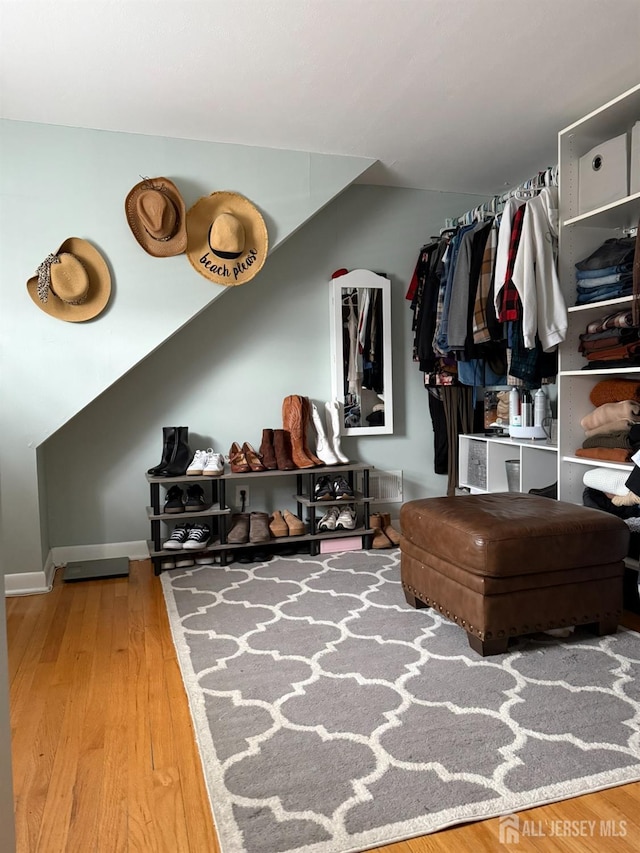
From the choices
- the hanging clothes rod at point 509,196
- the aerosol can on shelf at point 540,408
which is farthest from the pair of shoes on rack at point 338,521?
the hanging clothes rod at point 509,196

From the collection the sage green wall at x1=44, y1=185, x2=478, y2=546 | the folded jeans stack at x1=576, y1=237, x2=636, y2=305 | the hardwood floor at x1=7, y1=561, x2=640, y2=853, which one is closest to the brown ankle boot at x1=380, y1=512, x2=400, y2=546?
the sage green wall at x1=44, y1=185, x2=478, y2=546

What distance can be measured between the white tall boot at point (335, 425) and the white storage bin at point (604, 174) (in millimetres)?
1784

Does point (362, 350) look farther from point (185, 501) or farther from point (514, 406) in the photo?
point (185, 501)

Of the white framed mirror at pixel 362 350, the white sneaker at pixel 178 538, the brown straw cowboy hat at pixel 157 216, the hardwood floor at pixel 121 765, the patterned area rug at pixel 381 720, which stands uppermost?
the brown straw cowboy hat at pixel 157 216

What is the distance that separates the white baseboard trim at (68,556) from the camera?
3.10 metres

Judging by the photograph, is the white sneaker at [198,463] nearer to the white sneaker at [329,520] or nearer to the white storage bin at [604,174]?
the white sneaker at [329,520]

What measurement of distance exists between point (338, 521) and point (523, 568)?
166cm

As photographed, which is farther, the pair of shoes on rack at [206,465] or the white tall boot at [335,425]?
the white tall boot at [335,425]

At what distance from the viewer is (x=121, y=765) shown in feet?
5.28

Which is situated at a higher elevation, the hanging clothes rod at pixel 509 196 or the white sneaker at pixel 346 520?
the hanging clothes rod at pixel 509 196

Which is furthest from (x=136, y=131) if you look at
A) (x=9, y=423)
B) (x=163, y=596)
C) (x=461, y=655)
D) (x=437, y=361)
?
(x=461, y=655)

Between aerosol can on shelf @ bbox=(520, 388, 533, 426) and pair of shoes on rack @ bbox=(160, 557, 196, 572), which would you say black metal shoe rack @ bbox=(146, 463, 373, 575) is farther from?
aerosol can on shelf @ bbox=(520, 388, 533, 426)

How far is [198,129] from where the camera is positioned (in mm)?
3148

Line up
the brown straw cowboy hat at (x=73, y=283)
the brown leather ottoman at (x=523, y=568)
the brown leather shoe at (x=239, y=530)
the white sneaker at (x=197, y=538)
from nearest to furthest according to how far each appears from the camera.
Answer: the brown leather ottoman at (x=523, y=568) → the brown straw cowboy hat at (x=73, y=283) → the white sneaker at (x=197, y=538) → the brown leather shoe at (x=239, y=530)
